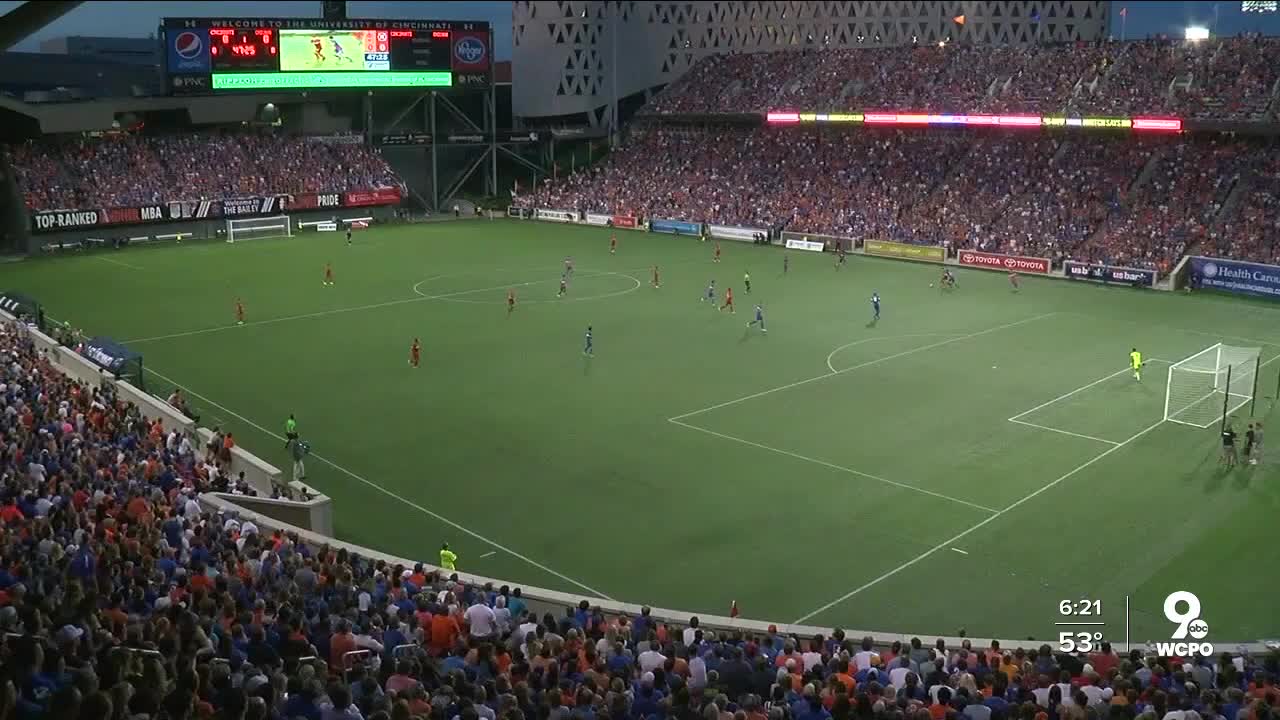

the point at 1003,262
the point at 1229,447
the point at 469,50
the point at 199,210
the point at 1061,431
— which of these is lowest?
the point at 1061,431

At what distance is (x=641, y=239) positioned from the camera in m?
71.1

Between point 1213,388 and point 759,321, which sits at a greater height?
point 759,321

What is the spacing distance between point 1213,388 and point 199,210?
58.6m

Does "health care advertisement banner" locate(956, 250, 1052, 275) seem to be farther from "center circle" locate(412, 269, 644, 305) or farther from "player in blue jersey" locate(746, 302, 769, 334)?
"player in blue jersey" locate(746, 302, 769, 334)

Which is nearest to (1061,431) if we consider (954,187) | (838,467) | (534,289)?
(838,467)

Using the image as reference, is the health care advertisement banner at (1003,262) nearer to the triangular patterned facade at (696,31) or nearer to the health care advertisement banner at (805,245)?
the health care advertisement banner at (805,245)

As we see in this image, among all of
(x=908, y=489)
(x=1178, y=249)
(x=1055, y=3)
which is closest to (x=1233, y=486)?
(x=908, y=489)

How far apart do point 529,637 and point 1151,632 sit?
11.6 metres

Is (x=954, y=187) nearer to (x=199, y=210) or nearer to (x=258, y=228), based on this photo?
(x=258, y=228)

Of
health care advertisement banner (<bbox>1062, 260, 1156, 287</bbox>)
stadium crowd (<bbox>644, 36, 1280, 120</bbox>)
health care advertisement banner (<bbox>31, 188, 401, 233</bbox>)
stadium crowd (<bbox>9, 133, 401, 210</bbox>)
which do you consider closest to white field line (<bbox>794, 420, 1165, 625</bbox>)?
health care advertisement banner (<bbox>1062, 260, 1156, 287</bbox>)

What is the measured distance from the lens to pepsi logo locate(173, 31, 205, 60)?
228 ft

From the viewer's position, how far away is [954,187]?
67.1 meters

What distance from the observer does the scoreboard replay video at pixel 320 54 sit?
70.2 m

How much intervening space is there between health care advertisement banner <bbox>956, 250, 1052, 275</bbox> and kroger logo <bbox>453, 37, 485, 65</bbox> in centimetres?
4093
